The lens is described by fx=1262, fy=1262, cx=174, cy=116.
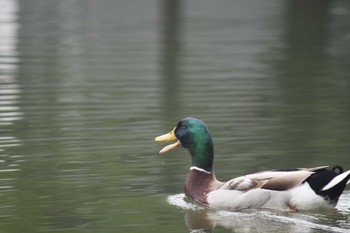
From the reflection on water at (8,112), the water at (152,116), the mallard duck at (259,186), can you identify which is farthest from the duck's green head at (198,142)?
the reflection on water at (8,112)

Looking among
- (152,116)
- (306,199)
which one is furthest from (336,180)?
(152,116)

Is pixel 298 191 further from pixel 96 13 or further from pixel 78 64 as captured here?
pixel 96 13

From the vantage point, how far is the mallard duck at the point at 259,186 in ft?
36.2

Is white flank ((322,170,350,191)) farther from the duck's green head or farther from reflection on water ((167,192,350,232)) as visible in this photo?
the duck's green head

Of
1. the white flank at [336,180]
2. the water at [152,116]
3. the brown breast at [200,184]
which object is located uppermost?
the white flank at [336,180]

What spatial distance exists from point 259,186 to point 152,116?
5361 millimetres

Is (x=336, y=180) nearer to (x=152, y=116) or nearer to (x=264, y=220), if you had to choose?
(x=264, y=220)

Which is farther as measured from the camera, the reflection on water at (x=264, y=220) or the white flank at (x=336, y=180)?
the white flank at (x=336, y=180)

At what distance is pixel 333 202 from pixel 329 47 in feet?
56.3

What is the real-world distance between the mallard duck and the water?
134 millimetres

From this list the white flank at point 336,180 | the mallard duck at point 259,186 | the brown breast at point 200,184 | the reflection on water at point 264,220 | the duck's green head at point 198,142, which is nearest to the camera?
the reflection on water at point 264,220

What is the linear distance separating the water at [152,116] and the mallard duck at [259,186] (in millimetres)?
134

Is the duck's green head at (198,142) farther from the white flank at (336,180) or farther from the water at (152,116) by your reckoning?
the white flank at (336,180)

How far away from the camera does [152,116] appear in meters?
16.6
